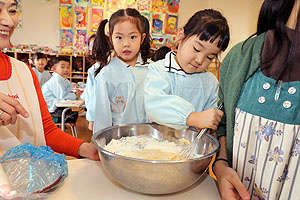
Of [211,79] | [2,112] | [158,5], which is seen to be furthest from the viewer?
[158,5]

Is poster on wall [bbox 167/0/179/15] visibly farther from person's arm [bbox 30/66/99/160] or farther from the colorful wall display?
person's arm [bbox 30/66/99/160]

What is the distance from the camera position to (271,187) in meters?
0.61

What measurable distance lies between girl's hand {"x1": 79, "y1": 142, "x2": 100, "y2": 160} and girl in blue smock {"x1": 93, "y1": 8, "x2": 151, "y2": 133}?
0.63 meters

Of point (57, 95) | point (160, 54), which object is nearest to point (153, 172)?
point (160, 54)

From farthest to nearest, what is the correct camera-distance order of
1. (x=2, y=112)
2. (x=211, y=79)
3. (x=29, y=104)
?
(x=211, y=79)
(x=29, y=104)
(x=2, y=112)

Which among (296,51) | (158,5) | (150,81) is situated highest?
(158,5)

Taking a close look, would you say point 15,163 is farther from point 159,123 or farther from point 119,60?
point 119,60

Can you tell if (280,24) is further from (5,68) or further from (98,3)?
(98,3)

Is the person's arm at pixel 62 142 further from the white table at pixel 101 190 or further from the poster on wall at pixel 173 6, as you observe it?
the poster on wall at pixel 173 6

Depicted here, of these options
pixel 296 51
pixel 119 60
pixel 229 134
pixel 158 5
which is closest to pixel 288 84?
pixel 296 51

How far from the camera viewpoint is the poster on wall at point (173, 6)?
5.96m

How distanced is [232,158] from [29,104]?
83 cm

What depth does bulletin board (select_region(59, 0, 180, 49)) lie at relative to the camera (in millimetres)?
5648

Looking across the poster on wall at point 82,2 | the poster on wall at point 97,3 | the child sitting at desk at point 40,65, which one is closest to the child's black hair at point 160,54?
the child sitting at desk at point 40,65
